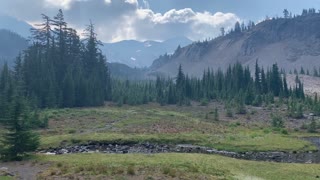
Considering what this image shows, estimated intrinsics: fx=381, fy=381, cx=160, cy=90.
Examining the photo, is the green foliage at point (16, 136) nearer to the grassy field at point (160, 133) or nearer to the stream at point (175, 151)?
the stream at point (175, 151)

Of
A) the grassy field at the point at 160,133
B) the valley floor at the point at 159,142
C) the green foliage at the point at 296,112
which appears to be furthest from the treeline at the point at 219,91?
the grassy field at the point at 160,133

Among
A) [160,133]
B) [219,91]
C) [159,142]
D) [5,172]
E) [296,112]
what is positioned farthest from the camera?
[219,91]

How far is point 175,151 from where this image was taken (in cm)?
5594

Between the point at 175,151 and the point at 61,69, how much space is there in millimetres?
90508

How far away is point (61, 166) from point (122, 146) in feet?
69.0

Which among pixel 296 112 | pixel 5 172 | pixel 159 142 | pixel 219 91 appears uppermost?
pixel 219 91

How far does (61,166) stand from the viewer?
39.6m

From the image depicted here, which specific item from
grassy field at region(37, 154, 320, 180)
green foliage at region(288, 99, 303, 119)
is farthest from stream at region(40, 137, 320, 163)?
green foliage at region(288, 99, 303, 119)

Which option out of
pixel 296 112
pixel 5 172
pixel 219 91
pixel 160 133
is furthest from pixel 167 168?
pixel 219 91

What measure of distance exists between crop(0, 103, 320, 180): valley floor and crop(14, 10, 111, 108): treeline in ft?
65.4

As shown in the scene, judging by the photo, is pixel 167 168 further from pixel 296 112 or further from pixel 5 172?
pixel 296 112

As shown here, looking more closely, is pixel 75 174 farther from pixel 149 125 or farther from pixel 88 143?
pixel 149 125

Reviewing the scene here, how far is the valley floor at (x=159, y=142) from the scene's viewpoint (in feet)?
122

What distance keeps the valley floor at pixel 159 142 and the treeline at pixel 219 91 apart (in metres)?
33.5
